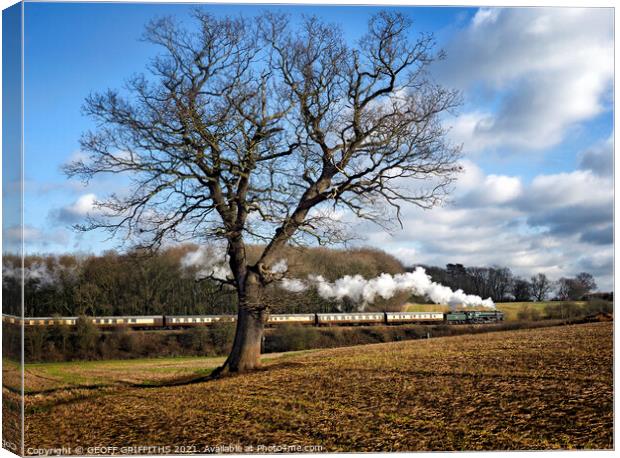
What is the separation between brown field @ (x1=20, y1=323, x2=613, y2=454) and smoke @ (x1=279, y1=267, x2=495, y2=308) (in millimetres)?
1022

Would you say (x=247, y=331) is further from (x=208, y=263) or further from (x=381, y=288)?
(x=381, y=288)

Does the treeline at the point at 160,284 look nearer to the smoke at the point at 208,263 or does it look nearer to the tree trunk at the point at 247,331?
the smoke at the point at 208,263

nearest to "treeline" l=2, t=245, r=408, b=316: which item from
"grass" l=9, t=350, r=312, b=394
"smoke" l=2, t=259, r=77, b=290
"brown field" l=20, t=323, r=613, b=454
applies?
"smoke" l=2, t=259, r=77, b=290

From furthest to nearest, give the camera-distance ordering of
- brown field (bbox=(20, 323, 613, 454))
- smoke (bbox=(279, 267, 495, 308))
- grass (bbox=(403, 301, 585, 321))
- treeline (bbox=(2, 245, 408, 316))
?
grass (bbox=(403, 301, 585, 321))
smoke (bbox=(279, 267, 495, 308))
treeline (bbox=(2, 245, 408, 316))
brown field (bbox=(20, 323, 613, 454))

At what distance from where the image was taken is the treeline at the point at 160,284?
34.8 ft

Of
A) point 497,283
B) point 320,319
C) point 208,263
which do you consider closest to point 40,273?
point 208,263

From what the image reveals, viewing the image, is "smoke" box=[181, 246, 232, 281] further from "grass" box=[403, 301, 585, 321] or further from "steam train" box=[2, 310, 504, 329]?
"grass" box=[403, 301, 585, 321]

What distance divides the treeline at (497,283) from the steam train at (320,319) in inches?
34.1

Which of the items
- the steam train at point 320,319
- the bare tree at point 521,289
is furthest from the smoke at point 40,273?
the bare tree at point 521,289

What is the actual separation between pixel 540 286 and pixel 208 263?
5.52 m

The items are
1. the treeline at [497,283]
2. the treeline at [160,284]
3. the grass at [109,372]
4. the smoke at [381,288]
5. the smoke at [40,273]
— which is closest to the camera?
the smoke at [40,273]

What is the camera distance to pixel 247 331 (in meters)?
11.7

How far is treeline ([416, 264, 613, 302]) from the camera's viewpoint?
11203 millimetres

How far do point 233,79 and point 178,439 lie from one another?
18.1 ft
